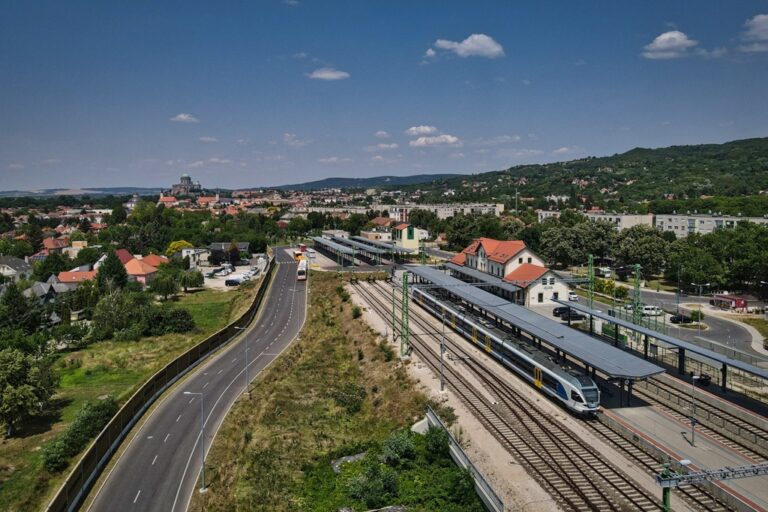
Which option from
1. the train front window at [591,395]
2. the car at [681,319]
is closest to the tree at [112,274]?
the train front window at [591,395]

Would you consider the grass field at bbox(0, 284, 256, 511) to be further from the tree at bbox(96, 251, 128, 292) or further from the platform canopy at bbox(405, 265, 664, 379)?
the platform canopy at bbox(405, 265, 664, 379)

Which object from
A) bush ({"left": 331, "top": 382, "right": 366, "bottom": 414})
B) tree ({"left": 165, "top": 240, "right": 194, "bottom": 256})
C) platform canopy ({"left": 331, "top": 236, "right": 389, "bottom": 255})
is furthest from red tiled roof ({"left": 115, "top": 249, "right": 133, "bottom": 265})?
bush ({"left": 331, "top": 382, "right": 366, "bottom": 414})

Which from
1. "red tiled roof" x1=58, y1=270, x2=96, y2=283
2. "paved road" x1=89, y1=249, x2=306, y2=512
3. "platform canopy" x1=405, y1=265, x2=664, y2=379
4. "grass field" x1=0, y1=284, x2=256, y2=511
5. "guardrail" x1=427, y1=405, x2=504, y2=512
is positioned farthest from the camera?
"red tiled roof" x1=58, y1=270, x2=96, y2=283

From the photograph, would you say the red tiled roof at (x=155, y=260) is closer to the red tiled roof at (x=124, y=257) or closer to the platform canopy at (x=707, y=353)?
the red tiled roof at (x=124, y=257)

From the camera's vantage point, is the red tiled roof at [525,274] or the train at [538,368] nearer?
the train at [538,368]

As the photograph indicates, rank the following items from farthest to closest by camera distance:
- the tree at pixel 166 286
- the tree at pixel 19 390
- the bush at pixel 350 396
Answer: the tree at pixel 166 286 → the bush at pixel 350 396 → the tree at pixel 19 390

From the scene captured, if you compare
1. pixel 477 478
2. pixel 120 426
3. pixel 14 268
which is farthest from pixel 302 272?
pixel 477 478

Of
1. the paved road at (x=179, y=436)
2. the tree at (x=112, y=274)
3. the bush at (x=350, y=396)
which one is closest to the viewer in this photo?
the paved road at (x=179, y=436)
